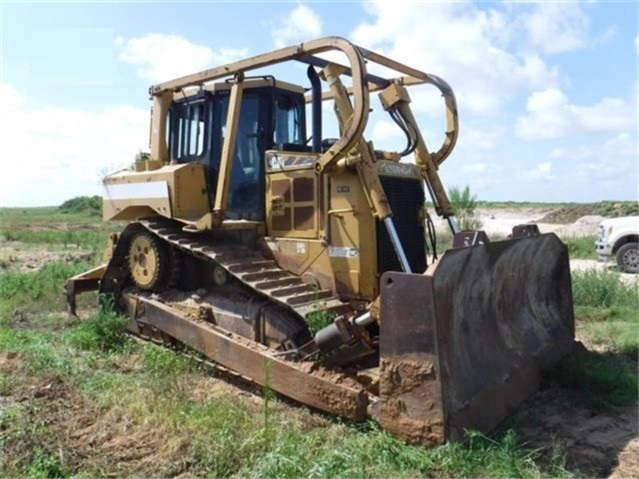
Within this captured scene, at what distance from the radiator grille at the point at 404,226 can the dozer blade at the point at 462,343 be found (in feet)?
3.26

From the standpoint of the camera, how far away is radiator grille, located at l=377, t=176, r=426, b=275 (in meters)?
6.09

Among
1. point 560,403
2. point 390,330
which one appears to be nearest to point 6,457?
point 390,330

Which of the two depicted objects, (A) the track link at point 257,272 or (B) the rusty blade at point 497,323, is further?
(A) the track link at point 257,272

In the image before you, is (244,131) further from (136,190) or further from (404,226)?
(404,226)

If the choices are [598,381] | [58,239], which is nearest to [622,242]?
[598,381]

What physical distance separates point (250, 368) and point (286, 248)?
1401 millimetres

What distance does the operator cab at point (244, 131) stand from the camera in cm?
702

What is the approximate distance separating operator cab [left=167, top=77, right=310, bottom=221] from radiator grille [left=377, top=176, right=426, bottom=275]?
1369 mm

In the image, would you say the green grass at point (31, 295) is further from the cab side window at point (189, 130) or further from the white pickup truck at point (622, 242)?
the white pickup truck at point (622, 242)

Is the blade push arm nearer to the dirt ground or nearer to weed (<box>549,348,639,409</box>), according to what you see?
weed (<box>549,348,639,409</box>)

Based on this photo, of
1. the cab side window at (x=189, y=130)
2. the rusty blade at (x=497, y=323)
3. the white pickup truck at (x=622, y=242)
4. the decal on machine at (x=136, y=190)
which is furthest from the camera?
the white pickup truck at (x=622, y=242)

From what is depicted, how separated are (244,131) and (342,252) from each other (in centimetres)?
197

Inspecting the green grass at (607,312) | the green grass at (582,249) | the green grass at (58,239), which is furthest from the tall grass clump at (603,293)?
the green grass at (58,239)

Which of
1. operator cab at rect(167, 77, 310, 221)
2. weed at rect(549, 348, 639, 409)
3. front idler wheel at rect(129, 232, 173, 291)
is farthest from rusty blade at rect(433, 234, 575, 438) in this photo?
front idler wheel at rect(129, 232, 173, 291)
